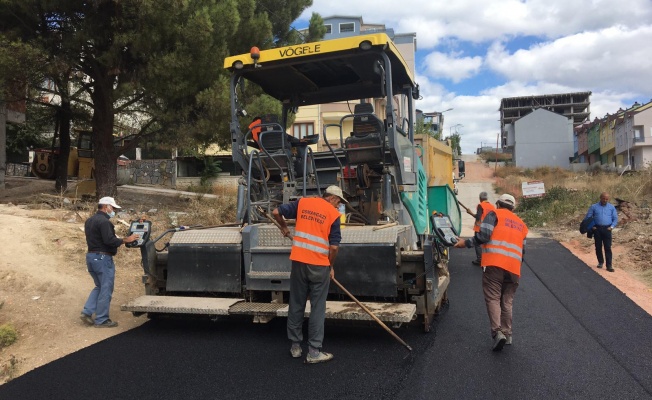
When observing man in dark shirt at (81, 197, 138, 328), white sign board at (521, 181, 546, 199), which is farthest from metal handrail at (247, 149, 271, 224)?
white sign board at (521, 181, 546, 199)

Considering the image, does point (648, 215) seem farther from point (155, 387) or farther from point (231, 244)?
point (155, 387)

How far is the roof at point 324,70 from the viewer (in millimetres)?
4973

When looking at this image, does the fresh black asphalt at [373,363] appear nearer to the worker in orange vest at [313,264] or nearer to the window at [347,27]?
the worker in orange vest at [313,264]

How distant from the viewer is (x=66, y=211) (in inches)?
400

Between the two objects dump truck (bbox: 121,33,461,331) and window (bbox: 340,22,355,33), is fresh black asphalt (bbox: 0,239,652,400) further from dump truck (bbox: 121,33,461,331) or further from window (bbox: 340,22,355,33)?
window (bbox: 340,22,355,33)

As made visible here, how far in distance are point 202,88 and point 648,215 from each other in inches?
490

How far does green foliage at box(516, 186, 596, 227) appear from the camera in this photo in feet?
54.6

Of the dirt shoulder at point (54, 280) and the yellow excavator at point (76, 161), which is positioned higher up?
the yellow excavator at point (76, 161)

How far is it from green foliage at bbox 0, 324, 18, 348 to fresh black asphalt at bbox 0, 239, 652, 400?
828 mm

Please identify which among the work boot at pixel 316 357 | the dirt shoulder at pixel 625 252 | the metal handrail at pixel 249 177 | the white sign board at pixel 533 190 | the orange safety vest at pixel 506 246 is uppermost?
the metal handrail at pixel 249 177

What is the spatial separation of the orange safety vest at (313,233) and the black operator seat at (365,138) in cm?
132

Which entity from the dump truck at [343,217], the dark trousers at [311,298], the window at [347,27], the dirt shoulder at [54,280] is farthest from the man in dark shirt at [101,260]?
the window at [347,27]

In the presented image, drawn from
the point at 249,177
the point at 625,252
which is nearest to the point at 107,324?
the point at 249,177

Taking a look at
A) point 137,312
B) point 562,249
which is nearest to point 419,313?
point 137,312
